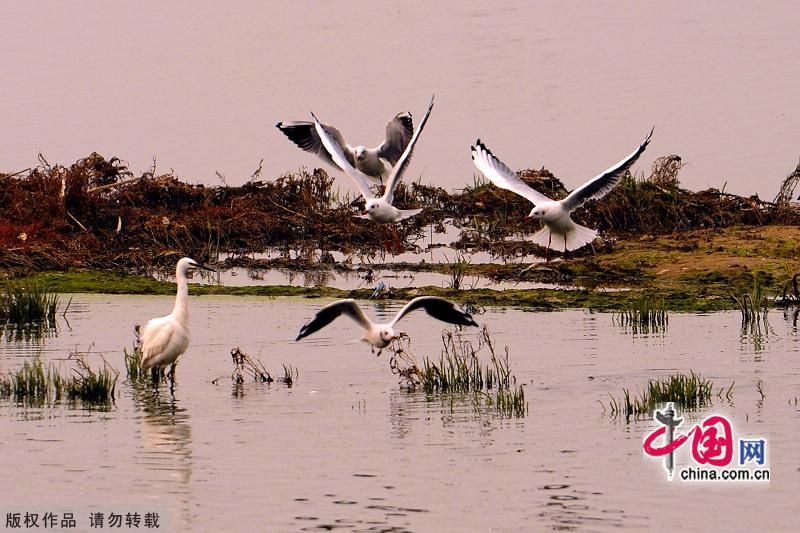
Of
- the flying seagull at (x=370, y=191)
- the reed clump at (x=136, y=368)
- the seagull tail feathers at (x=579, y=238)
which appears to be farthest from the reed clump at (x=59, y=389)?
the seagull tail feathers at (x=579, y=238)

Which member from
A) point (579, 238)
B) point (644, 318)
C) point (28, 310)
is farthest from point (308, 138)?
point (644, 318)

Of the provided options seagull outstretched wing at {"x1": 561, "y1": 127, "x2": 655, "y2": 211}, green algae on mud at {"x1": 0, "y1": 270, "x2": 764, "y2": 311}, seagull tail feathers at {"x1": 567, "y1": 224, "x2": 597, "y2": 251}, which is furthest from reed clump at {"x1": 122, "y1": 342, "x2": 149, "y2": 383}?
seagull tail feathers at {"x1": 567, "y1": 224, "x2": 597, "y2": 251}

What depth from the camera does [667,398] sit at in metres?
12.6

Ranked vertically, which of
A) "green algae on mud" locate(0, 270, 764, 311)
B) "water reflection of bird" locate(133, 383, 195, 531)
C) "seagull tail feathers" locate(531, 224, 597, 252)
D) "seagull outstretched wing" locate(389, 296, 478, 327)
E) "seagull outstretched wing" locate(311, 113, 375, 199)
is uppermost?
"seagull outstretched wing" locate(311, 113, 375, 199)

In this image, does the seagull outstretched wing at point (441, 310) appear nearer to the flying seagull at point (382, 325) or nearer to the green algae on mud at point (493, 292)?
the flying seagull at point (382, 325)

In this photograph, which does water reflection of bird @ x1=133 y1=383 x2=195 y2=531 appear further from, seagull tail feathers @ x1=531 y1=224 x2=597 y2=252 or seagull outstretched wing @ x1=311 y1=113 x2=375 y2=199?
seagull tail feathers @ x1=531 y1=224 x2=597 y2=252

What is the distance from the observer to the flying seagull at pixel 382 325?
508 inches

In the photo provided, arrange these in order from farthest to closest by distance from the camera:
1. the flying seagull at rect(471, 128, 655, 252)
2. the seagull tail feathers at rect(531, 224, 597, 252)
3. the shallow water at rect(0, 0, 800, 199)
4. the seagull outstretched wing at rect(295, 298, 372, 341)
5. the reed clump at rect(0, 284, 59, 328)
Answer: the shallow water at rect(0, 0, 800, 199) < the seagull tail feathers at rect(531, 224, 597, 252) < the flying seagull at rect(471, 128, 655, 252) < the reed clump at rect(0, 284, 59, 328) < the seagull outstretched wing at rect(295, 298, 372, 341)

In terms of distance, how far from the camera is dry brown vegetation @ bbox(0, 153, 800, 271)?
858 inches

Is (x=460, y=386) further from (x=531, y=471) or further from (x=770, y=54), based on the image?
(x=770, y=54)

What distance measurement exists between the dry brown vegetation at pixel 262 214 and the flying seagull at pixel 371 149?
99 centimetres

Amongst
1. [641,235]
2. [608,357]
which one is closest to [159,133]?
[641,235]

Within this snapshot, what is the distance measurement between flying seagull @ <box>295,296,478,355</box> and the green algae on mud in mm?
4218

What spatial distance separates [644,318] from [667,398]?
4.02 meters
